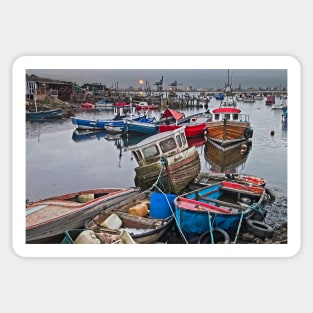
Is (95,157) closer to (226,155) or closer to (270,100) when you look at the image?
(226,155)

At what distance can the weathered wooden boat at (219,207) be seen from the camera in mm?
2795

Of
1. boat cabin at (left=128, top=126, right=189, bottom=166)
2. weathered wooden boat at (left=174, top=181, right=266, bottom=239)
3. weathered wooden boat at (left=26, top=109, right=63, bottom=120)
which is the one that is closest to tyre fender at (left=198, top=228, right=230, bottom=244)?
A: weathered wooden boat at (left=174, top=181, right=266, bottom=239)

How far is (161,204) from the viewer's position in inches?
116

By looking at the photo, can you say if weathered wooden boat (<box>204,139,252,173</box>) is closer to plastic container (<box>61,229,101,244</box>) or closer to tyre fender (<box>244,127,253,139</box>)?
tyre fender (<box>244,127,253,139</box>)

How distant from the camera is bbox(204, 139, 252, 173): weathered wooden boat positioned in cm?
321

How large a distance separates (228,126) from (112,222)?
52.9 inches

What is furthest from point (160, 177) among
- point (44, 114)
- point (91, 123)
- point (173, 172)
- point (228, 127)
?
point (44, 114)

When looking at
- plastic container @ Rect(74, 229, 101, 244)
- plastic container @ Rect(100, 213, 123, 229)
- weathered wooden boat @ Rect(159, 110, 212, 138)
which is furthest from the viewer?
weathered wooden boat @ Rect(159, 110, 212, 138)

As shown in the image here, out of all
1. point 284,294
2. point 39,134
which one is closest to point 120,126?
point 39,134

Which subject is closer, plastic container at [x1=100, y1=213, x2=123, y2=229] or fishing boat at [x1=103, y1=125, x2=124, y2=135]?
plastic container at [x1=100, y1=213, x2=123, y2=229]

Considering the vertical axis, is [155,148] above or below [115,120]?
below

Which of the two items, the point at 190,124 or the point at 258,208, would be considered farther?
the point at 190,124

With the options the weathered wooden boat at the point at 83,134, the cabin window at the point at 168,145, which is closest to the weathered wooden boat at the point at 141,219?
the cabin window at the point at 168,145
